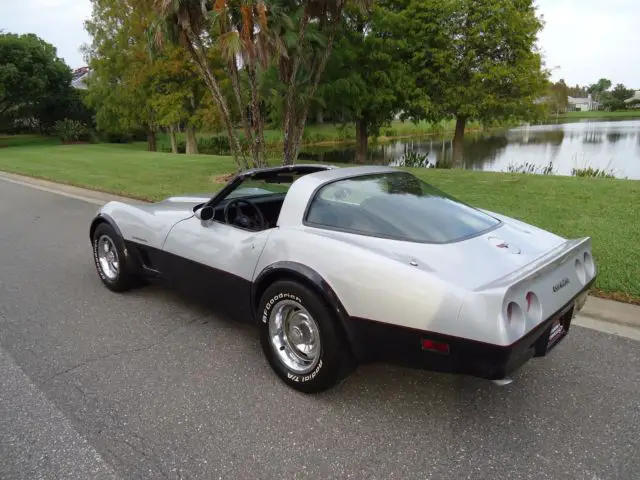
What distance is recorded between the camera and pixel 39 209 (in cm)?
919

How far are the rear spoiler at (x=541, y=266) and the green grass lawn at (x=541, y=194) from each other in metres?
1.68

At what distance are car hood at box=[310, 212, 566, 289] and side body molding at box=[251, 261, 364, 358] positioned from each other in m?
0.28

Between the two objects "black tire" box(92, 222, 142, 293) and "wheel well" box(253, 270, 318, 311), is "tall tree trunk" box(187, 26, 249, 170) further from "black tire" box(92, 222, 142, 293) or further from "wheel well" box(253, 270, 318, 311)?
"wheel well" box(253, 270, 318, 311)

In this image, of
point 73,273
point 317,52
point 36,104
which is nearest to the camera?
point 73,273

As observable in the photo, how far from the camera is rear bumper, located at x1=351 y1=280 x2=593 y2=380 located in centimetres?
213

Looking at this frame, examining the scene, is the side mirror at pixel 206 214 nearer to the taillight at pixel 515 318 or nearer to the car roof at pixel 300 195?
the car roof at pixel 300 195

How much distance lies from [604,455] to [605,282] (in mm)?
2420

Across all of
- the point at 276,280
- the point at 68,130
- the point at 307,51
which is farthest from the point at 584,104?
the point at 276,280

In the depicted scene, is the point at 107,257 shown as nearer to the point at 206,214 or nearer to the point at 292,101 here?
the point at 206,214

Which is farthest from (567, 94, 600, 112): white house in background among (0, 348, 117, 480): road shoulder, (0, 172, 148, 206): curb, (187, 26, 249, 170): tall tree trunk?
(0, 348, 117, 480): road shoulder

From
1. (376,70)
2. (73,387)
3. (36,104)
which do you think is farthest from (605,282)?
(36,104)

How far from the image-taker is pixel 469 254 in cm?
251

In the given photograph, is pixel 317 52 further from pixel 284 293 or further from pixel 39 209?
pixel 284 293

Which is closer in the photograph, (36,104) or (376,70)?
(376,70)
